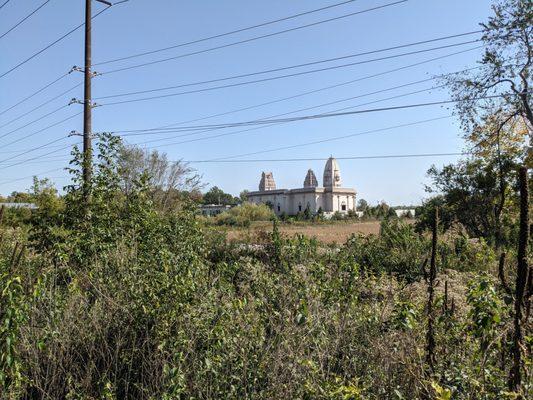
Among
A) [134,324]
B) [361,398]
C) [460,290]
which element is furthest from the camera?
[460,290]

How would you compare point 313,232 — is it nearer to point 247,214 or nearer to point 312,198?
point 247,214

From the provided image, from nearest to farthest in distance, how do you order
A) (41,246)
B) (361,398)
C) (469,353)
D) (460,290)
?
1. (361,398)
2. (469,353)
3. (460,290)
4. (41,246)

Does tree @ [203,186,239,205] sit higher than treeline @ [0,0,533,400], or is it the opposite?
→ tree @ [203,186,239,205]

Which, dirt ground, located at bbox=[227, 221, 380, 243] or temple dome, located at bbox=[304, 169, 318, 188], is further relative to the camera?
temple dome, located at bbox=[304, 169, 318, 188]

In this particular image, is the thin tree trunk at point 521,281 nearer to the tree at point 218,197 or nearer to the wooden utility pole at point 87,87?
the wooden utility pole at point 87,87

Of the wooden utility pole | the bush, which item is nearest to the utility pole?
the wooden utility pole

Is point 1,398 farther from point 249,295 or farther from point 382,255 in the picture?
point 382,255

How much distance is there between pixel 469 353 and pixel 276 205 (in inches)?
4244

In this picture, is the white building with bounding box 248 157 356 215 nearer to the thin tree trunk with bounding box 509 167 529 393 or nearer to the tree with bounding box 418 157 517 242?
the tree with bounding box 418 157 517 242

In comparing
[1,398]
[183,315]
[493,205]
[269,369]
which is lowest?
[1,398]

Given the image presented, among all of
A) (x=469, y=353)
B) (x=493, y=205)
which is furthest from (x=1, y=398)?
(x=493, y=205)

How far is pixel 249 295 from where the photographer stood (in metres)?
4.25

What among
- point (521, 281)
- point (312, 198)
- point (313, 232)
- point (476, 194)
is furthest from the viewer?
point (312, 198)

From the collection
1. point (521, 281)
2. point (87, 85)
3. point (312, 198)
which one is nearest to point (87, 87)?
point (87, 85)
